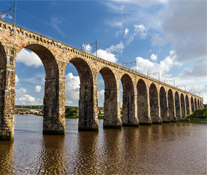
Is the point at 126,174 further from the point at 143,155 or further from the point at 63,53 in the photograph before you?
the point at 63,53

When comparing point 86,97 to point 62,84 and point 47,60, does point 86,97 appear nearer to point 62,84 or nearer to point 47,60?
point 62,84

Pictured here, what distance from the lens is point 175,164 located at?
11961 millimetres

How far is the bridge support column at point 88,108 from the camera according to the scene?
3034 cm

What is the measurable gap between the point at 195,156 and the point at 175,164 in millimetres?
3439

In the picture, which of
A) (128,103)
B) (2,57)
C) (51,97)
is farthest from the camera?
(128,103)

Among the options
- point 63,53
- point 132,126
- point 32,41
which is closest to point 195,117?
point 132,126

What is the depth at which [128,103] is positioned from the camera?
43.5 metres

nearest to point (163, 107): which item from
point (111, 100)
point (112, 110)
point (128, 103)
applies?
point (128, 103)

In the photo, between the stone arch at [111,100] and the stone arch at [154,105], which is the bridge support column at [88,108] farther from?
the stone arch at [154,105]

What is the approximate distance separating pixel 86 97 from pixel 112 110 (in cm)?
776

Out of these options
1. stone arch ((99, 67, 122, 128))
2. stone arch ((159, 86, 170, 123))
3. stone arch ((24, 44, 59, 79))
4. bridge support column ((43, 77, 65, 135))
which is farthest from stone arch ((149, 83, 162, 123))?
stone arch ((24, 44, 59, 79))

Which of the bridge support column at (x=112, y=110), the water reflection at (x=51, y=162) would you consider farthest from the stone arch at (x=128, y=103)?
the water reflection at (x=51, y=162)

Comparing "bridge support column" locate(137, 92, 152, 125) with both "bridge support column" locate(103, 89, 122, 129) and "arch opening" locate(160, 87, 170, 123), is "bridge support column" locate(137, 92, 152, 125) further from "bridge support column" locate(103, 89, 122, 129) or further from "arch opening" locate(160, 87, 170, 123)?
"bridge support column" locate(103, 89, 122, 129)

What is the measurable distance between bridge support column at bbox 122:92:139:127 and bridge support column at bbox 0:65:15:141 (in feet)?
93.4
